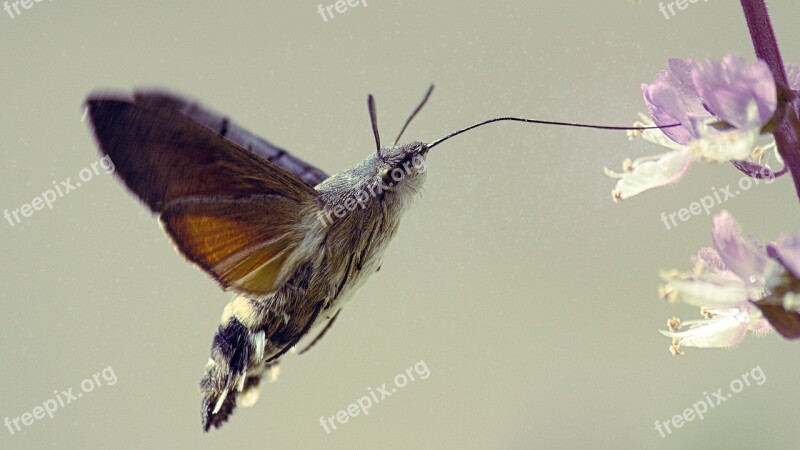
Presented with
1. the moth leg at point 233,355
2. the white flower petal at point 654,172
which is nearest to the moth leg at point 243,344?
the moth leg at point 233,355

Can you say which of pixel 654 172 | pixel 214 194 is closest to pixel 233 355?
pixel 214 194

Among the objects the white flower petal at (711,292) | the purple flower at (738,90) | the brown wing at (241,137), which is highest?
the brown wing at (241,137)

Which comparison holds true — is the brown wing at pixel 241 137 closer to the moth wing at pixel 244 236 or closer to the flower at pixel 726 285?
the moth wing at pixel 244 236

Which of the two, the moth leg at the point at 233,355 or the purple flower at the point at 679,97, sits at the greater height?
the moth leg at the point at 233,355

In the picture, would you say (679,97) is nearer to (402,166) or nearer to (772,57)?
(772,57)

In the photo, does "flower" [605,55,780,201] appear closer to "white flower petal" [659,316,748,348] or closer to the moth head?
"white flower petal" [659,316,748,348]

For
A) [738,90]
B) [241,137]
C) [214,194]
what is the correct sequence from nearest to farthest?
1. [738,90]
2. [214,194]
3. [241,137]

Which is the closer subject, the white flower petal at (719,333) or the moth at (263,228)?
the white flower petal at (719,333)

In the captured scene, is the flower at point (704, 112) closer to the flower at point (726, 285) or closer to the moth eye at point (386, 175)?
the flower at point (726, 285)
